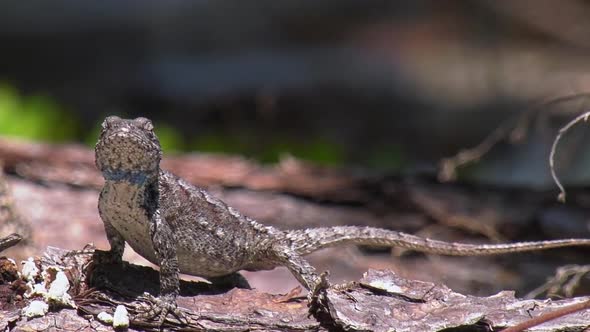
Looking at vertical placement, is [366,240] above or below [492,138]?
below

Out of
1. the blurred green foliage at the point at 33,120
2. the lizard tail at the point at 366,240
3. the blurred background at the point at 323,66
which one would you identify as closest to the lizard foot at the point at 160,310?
the lizard tail at the point at 366,240

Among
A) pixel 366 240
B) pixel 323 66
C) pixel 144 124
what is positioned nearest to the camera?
pixel 144 124

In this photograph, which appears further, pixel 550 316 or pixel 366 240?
pixel 366 240

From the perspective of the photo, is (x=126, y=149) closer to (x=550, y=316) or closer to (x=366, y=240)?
(x=366, y=240)

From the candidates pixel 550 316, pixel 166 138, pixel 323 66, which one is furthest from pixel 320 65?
pixel 550 316

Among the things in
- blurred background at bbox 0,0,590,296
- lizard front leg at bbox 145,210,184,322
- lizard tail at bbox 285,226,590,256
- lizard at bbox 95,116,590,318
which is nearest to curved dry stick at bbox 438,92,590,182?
lizard tail at bbox 285,226,590,256

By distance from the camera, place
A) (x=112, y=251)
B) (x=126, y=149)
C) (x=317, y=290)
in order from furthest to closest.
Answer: (x=112, y=251), (x=317, y=290), (x=126, y=149)
